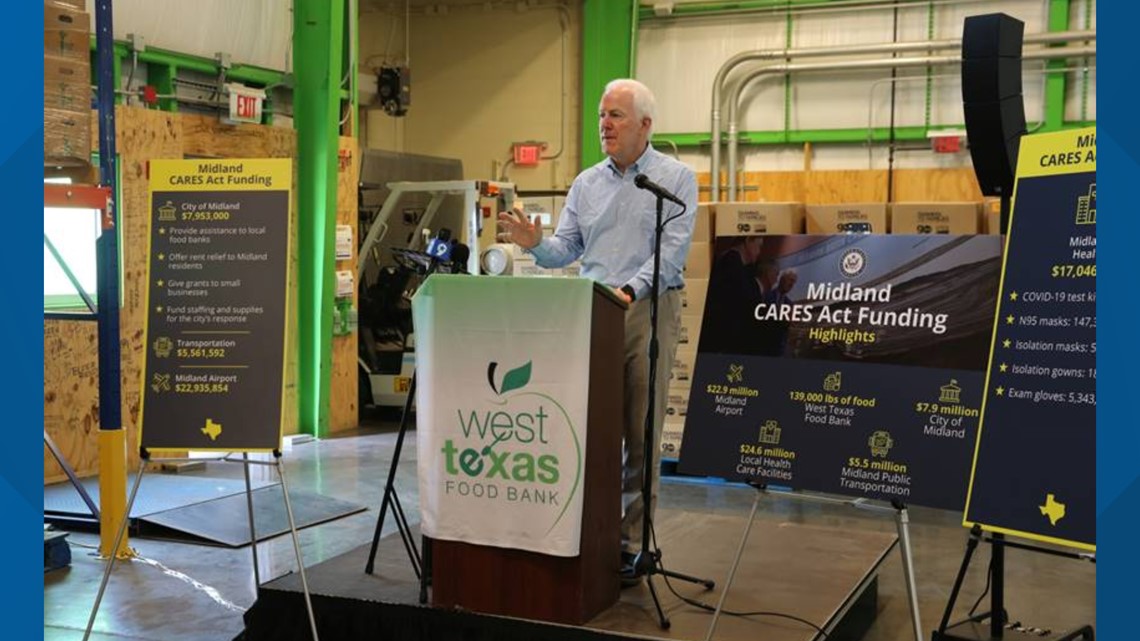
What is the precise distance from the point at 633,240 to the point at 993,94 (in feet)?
5.30

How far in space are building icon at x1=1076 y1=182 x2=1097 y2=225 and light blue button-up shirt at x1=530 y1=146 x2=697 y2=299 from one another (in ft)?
4.24

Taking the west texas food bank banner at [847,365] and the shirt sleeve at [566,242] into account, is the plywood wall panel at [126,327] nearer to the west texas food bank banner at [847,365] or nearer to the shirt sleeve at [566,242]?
the shirt sleeve at [566,242]

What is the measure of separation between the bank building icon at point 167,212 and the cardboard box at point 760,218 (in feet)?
11.7

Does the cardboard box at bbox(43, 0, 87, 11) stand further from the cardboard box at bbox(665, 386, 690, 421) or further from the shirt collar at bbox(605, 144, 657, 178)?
the cardboard box at bbox(665, 386, 690, 421)

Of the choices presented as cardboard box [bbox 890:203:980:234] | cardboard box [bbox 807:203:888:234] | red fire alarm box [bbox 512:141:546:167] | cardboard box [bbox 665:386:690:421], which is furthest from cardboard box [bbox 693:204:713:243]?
red fire alarm box [bbox 512:141:546:167]

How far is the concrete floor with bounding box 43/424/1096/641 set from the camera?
13.1 feet

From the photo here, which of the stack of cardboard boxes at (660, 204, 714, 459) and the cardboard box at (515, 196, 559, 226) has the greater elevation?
the cardboard box at (515, 196, 559, 226)

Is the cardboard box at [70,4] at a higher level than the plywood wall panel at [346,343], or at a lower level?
higher

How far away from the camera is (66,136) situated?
4.58m

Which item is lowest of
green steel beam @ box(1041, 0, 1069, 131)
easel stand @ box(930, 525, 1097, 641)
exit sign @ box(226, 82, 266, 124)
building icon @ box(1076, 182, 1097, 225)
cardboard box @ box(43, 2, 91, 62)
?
easel stand @ box(930, 525, 1097, 641)

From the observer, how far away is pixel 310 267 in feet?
26.3

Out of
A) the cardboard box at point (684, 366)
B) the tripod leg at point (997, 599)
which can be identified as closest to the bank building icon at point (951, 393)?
the tripod leg at point (997, 599)

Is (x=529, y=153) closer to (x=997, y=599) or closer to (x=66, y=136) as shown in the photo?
(x=66, y=136)

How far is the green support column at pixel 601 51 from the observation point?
1073cm
